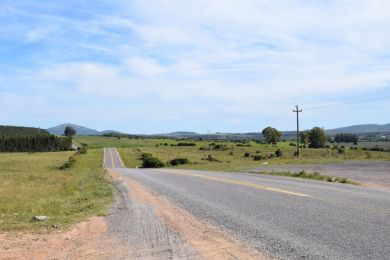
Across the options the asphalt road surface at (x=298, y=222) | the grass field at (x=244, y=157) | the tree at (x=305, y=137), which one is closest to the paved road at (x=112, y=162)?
the grass field at (x=244, y=157)

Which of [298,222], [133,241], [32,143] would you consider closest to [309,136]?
[32,143]

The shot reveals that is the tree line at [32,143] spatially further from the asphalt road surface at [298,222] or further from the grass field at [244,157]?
the asphalt road surface at [298,222]

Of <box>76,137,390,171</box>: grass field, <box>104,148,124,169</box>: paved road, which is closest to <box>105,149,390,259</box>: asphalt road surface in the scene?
<box>76,137,390,171</box>: grass field

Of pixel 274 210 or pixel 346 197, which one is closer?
pixel 274 210

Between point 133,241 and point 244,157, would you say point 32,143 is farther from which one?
point 133,241

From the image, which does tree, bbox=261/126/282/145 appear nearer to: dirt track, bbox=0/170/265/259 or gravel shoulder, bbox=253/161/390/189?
gravel shoulder, bbox=253/161/390/189

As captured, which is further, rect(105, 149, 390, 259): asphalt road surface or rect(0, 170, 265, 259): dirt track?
rect(0, 170, 265, 259): dirt track

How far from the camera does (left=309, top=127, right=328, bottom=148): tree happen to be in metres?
134

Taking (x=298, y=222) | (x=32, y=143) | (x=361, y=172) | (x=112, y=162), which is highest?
(x=32, y=143)

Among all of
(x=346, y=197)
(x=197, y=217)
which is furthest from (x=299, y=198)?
(x=197, y=217)

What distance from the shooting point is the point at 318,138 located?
135 metres

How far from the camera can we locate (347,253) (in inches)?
265

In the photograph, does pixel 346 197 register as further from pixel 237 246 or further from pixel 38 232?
pixel 38 232

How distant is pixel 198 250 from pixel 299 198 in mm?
6718
